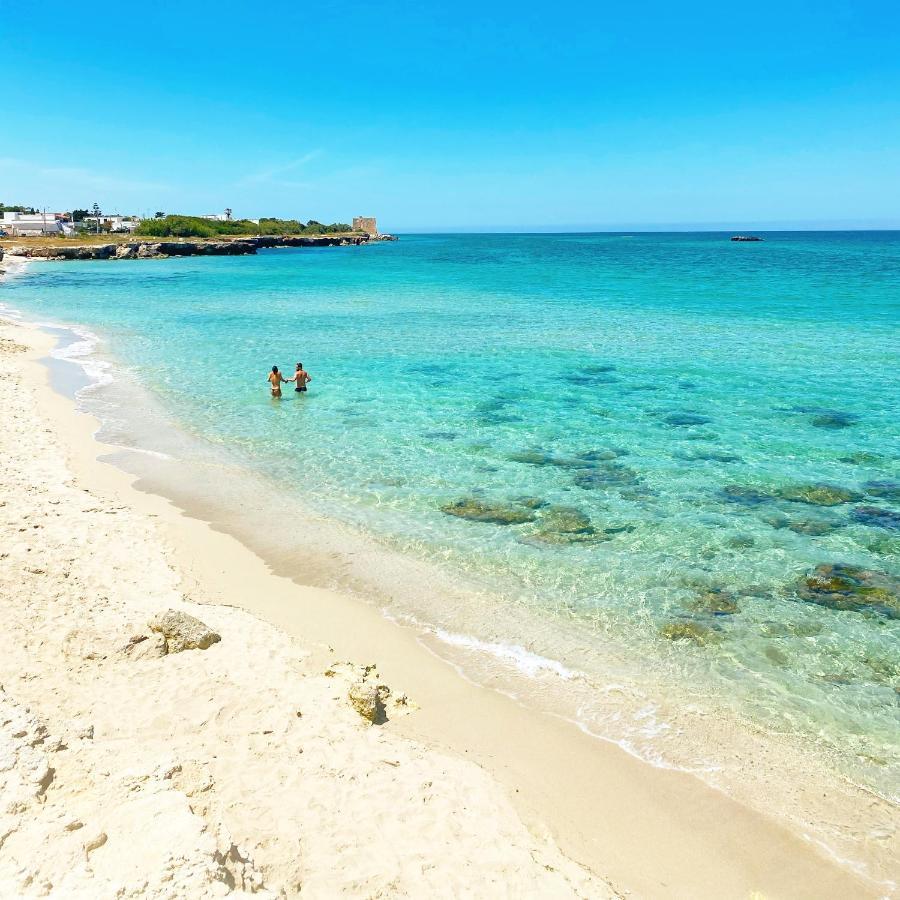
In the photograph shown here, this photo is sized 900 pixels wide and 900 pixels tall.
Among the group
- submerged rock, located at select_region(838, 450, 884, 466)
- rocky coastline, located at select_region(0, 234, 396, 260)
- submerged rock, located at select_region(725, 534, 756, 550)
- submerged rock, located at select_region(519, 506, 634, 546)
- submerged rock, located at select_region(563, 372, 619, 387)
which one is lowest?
submerged rock, located at select_region(725, 534, 756, 550)

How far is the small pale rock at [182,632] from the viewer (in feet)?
29.0

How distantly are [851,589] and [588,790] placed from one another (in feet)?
23.3

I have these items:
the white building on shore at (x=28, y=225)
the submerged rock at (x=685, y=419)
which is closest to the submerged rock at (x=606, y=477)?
the submerged rock at (x=685, y=419)

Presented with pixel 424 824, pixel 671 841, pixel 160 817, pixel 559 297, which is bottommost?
pixel 671 841

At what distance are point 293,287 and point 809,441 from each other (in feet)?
192

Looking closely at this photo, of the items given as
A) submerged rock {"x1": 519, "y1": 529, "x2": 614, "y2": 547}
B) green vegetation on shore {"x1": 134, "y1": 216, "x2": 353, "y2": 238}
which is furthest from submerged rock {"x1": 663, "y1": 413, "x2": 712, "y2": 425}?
green vegetation on shore {"x1": 134, "y1": 216, "x2": 353, "y2": 238}

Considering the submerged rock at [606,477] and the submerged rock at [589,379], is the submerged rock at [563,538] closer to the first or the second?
the submerged rock at [606,477]

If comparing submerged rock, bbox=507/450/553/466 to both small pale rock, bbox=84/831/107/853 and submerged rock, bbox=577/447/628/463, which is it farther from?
small pale rock, bbox=84/831/107/853

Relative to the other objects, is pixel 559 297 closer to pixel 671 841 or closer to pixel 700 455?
pixel 700 455

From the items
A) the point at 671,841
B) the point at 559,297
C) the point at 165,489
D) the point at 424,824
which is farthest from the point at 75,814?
the point at 559,297

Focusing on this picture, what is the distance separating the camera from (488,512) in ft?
47.2

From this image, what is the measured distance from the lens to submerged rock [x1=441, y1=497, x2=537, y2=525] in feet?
46.1

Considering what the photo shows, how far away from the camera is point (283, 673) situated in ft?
A: 28.2

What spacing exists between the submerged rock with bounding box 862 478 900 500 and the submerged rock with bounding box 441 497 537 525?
27.2 feet
